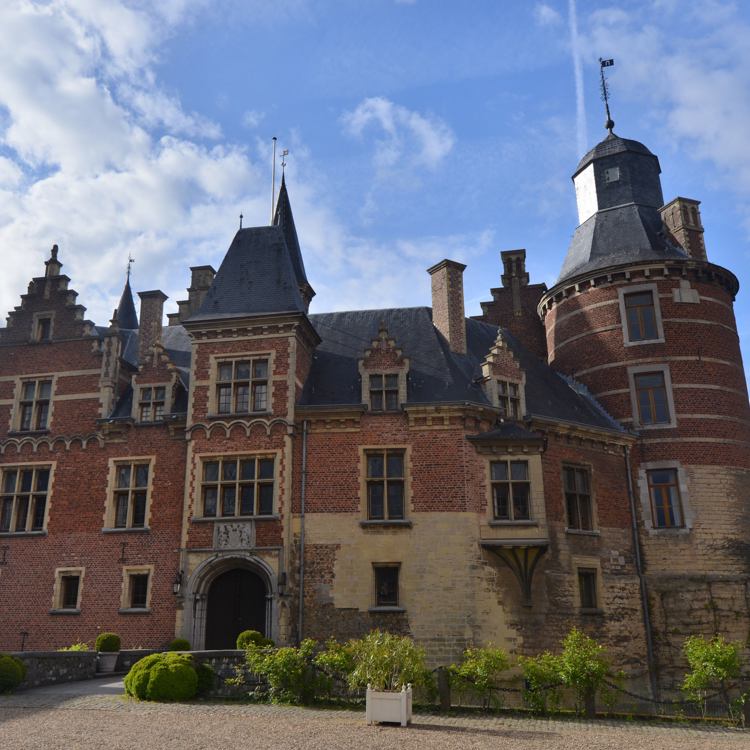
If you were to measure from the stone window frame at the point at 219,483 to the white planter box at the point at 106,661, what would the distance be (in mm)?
4035

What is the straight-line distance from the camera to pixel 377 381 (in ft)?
74.4

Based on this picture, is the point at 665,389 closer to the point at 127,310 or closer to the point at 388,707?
the point at 388,707

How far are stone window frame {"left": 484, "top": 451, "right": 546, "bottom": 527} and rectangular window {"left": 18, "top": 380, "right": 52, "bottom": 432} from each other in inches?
556

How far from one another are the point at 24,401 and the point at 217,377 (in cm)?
691

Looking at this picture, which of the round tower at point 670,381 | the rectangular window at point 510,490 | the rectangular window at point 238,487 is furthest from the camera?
the round tower at point 670,381

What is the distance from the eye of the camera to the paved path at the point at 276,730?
37.0 ft

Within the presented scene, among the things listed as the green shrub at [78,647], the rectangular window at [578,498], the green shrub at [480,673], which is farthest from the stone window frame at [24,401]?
the rectangular window at [578,498]

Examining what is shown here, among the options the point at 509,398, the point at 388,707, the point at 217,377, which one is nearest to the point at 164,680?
the point at 388,707

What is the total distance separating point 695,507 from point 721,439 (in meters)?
2.39

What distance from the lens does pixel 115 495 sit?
23.1 meters

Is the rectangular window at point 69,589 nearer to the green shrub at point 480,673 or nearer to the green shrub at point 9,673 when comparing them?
the green shrub at point 9,673

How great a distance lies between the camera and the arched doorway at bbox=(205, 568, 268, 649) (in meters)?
21.0

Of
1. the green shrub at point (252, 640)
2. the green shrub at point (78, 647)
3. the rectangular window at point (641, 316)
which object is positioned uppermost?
the rectangular window at point (641, 316)

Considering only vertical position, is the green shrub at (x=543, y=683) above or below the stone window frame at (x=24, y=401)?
below
